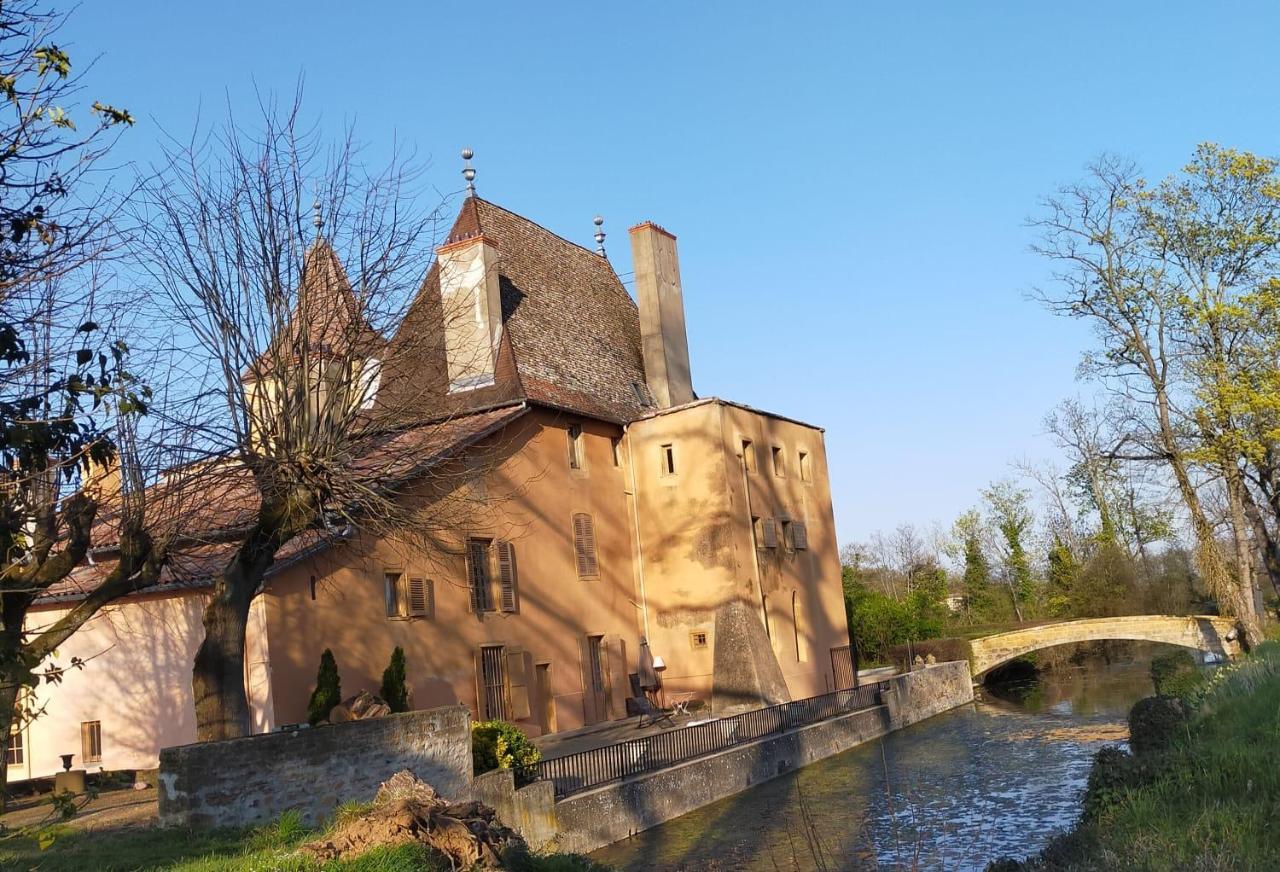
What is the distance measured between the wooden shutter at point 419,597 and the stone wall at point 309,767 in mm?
4330

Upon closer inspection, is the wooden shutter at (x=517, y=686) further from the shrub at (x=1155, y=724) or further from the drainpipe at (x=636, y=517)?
the shrub at (x=1155, y=724)

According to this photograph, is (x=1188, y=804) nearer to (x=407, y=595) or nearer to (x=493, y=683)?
(x=407, y=595)

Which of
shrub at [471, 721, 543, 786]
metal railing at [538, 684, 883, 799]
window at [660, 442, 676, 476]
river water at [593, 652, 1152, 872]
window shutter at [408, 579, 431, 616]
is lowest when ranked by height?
river water at [593, 652, 1152, 872]

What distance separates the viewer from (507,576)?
23547 mm

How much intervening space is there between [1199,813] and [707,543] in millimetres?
19902

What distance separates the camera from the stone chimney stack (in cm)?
3138

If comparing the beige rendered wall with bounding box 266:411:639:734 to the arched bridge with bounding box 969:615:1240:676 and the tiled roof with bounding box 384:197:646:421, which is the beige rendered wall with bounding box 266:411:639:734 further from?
the arched bridge with bounding box 969:615:1240:676

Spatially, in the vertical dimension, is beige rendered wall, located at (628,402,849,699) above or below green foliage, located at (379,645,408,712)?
above

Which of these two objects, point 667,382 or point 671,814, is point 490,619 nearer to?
point 671,814

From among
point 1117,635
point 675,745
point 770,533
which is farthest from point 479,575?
point 1117,635

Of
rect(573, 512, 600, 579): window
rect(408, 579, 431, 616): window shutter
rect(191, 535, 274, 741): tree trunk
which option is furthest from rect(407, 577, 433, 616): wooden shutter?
rect(191, 535, 274, 741): tree trunk

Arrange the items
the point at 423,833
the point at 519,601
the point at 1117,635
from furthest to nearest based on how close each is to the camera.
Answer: the point at 1117,635 → the point at 519,601 → the point at 423,833

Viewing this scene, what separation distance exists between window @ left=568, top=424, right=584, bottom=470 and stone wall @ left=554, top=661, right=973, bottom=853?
820 centimetres

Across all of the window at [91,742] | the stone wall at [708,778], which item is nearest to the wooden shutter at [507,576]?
the stone wall at [708,778]
